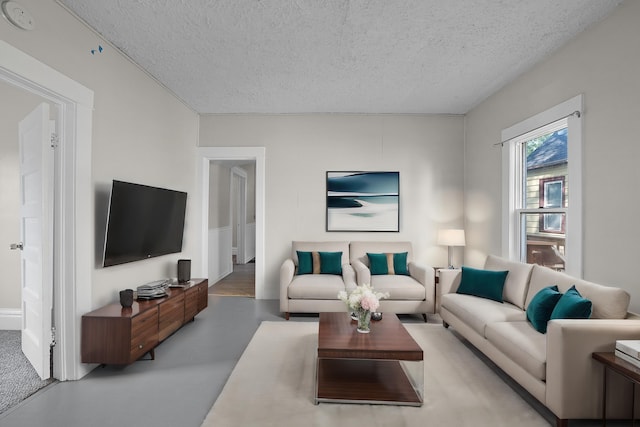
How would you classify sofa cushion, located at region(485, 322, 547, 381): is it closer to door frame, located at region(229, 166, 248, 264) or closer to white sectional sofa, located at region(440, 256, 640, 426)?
white sectional sofa, located at region(440, 256, 640, 426)

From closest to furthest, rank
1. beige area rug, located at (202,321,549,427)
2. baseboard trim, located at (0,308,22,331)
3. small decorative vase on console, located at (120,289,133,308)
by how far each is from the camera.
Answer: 1. beige area rug, located at (202,321,549,427)
2. small decorative vase on console, located at (120,289,133,308)
3. baseboard trim, located at (0,308,22,331)

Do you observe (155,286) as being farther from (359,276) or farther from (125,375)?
(359,276)

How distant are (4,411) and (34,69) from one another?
2.24 meters

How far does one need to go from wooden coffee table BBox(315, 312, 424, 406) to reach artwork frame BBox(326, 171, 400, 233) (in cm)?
231

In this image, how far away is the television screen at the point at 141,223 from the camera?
2.87 meters

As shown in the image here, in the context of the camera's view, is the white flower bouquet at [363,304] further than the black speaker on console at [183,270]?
No

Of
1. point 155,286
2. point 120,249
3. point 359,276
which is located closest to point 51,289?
point 120,249

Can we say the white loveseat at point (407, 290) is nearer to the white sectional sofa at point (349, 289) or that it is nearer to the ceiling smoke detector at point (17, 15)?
the white sectional sofa at point (349, 289)

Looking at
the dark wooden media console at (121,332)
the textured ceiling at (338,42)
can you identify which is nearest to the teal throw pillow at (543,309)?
the textured ceiling at (338,42)

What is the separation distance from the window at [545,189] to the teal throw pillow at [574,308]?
743 millimetres

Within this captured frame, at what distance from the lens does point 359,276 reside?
4.15m

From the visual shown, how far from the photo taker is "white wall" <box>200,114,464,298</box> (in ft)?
16.7

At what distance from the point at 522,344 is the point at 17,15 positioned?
13.0 ft

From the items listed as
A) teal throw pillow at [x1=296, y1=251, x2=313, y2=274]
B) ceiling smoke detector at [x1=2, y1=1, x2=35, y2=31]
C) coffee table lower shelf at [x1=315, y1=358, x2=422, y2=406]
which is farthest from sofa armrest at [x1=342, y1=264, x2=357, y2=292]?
ceiling smoke detector at [x1=2, y1=1, x2=35, y2=31]
